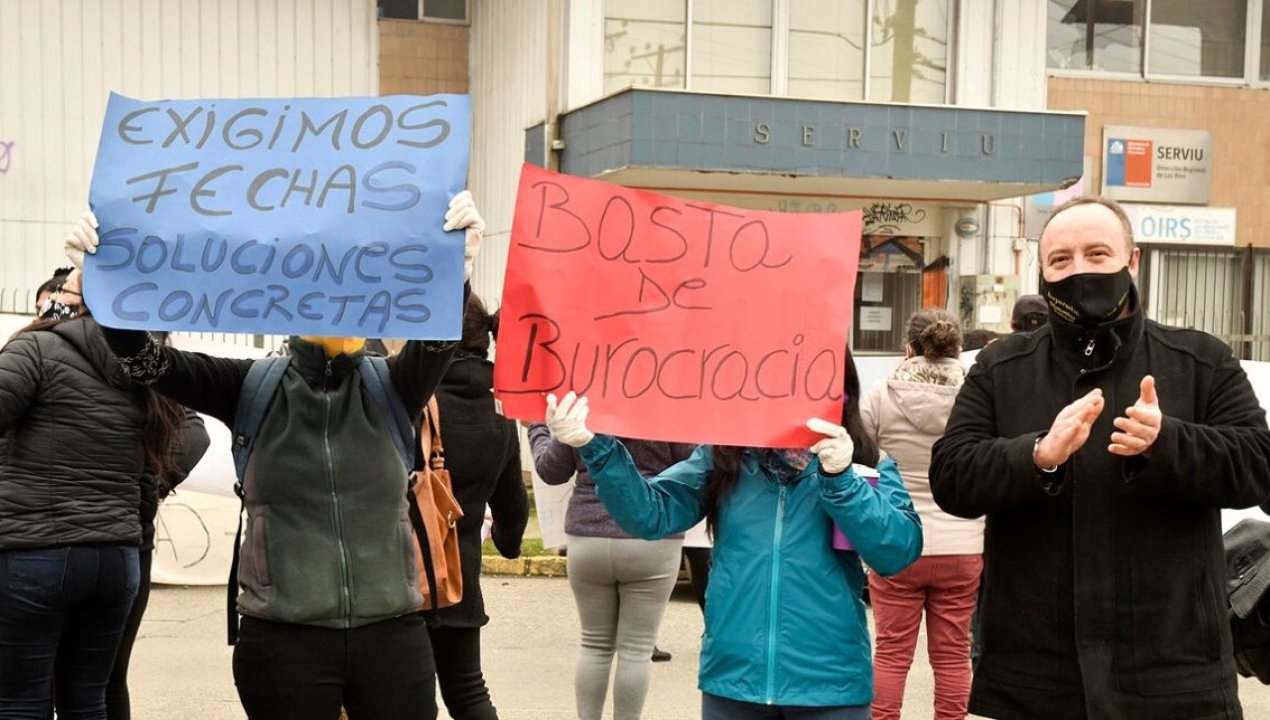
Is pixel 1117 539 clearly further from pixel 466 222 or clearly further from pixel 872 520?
pixel 466 222

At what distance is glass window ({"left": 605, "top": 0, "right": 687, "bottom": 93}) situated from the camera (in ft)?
48.9

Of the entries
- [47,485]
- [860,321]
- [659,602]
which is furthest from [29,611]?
[860,321]

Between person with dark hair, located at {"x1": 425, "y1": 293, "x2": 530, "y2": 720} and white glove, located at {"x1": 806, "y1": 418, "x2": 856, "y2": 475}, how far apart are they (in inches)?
78.3

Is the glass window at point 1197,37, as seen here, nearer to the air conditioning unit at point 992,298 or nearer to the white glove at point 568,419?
the air conditioning unit at point 992,298

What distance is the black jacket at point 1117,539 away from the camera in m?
3.21

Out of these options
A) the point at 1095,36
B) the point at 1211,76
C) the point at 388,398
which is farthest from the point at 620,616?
the point at 1211,76

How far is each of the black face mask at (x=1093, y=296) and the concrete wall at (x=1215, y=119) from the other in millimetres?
13914

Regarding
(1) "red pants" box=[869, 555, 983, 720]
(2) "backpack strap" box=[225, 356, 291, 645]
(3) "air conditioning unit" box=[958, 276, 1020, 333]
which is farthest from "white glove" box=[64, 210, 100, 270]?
(3) "air conditioning unit" box=[958, 276, 1020, 333]

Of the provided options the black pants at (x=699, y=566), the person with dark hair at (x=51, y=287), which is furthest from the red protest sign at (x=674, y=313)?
the black pants at (x=699, y=566)

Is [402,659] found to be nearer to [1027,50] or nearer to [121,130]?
[121,130]

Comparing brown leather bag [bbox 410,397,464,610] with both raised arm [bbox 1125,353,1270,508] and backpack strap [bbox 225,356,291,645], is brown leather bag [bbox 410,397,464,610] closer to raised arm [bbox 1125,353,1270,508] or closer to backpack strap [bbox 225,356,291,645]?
backpack strap [bbox 225,356,291,645]

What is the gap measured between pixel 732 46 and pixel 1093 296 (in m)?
12.3

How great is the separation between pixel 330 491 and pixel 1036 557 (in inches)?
70.9

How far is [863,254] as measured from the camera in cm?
1619
